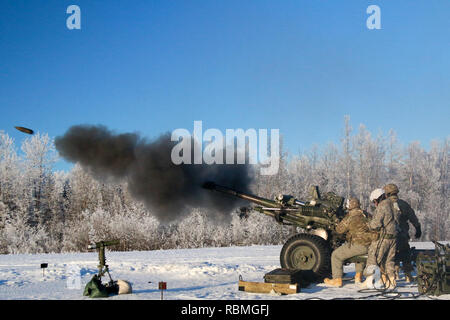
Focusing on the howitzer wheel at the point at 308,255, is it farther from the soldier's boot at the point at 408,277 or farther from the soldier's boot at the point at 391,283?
the soldier's boot at the point at 408,277

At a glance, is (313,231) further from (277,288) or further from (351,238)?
(277,288)

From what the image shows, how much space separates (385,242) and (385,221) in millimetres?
415

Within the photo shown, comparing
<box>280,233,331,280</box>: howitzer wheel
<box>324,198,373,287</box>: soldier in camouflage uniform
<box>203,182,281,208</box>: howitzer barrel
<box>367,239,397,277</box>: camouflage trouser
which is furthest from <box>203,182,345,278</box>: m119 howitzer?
<box>367,239,397,277</box>: camouflage trouser

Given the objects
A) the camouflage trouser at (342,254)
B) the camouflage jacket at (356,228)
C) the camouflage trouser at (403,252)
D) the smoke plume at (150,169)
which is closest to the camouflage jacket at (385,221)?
the camouflage jacket at (356,228)

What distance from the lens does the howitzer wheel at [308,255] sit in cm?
980

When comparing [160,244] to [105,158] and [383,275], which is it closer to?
[105,158]

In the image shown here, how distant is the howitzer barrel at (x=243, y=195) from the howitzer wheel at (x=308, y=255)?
4.33 feet

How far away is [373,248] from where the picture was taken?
8875 mm

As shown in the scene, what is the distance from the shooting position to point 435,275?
8.12 metres

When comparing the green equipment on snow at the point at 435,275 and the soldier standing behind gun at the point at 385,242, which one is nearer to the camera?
the green equipment on snow at the point at 435,275

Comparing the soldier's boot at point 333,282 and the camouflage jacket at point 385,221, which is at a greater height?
the camouflage jacket at point 385,221

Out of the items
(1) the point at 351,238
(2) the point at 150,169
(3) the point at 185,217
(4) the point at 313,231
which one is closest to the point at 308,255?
(4) the point at 313,231

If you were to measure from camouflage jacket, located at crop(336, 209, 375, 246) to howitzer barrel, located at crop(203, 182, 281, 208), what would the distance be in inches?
84.1

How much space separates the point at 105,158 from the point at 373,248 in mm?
8299
